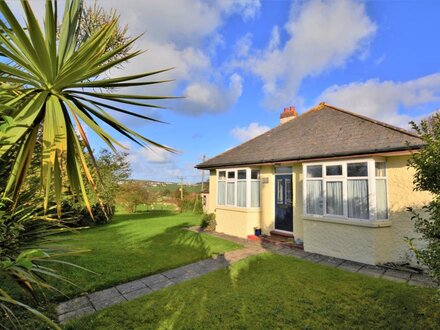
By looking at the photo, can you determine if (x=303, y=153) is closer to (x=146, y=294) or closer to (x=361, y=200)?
(x=361, y=200)

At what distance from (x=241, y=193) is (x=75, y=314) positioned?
9641mm

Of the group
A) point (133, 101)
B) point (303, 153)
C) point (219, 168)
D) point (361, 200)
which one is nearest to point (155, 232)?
point (219, 168)

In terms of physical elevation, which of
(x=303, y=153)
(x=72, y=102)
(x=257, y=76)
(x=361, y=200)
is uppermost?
(x=257, y=76)

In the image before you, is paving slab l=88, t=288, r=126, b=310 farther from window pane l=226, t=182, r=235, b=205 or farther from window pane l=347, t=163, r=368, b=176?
window pane l=347, t=163, r=368, b=176

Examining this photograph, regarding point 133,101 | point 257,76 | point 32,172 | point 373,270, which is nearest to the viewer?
point 133,101

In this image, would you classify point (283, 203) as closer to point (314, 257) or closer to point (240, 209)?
point (240, 209)

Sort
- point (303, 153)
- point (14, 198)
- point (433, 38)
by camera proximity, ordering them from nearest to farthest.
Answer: point (14, 198)
point (433, 38)
point (303, 153)

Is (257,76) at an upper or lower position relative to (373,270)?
upper

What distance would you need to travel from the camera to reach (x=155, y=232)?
48.4 ft

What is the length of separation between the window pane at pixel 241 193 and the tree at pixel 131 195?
63.6 ft

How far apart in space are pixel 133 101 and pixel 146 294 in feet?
17.6

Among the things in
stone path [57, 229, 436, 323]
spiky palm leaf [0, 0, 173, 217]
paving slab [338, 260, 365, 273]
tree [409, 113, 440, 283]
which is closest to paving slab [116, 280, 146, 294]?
stone path [57, 229, 436, 323]

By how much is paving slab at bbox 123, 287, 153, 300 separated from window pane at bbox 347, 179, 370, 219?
7609 mm

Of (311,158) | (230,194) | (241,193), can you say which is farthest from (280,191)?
A: (230,194)
